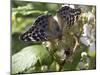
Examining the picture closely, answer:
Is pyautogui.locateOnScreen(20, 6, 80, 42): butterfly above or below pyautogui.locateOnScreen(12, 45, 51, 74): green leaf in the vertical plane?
above

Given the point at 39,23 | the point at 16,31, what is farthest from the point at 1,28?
the point at 39,23

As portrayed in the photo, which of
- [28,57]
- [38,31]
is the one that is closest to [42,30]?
[38,31]

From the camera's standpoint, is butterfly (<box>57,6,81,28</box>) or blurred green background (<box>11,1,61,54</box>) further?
butterfly (<box>57,6,81,28</box>)

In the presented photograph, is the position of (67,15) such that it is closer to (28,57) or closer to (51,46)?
(51,46)

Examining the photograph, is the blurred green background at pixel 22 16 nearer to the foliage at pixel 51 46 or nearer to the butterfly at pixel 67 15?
the foliage at pixel 51 46

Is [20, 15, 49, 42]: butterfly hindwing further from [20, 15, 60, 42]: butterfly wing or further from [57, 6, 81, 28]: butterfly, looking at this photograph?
[57, 6, 81, 28]: butterfly

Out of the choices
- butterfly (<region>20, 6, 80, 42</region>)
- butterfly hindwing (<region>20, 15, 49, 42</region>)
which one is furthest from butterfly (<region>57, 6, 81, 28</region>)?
butterfly hindwing (<region>20, 15, 49, 42</region>)

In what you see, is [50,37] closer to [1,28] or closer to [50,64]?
[50,64]
